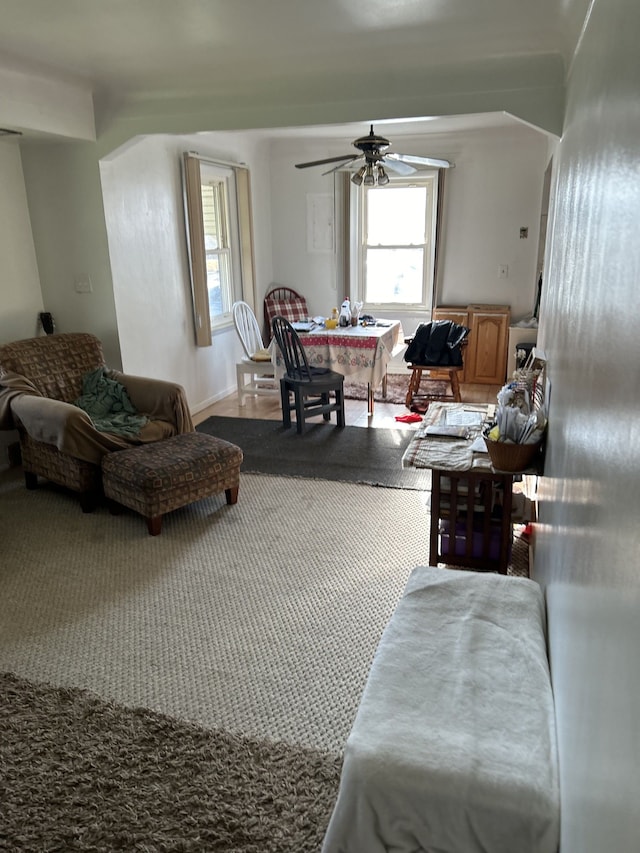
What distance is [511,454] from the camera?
87.0 inches

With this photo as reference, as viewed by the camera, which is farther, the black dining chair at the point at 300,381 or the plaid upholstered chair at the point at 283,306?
the plaid upholstered chair at the point at 283,306

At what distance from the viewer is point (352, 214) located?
6340 millimetres

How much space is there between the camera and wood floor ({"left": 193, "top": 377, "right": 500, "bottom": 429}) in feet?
16.5

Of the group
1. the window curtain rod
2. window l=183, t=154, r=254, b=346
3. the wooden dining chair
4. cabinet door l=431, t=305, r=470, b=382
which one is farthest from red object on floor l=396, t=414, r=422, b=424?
the window curtain rod

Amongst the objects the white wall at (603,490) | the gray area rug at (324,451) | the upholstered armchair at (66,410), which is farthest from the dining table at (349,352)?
the white wall at (603,490)

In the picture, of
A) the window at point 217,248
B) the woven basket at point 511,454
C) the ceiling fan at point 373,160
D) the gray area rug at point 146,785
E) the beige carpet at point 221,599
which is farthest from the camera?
the window at point 217,248

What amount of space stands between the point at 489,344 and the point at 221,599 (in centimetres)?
424

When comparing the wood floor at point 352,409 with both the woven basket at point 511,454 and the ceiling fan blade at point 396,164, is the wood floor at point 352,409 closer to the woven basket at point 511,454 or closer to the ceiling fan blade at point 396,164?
the ceiling fan blade at point 396,164

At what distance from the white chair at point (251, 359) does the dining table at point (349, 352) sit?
0.34 m

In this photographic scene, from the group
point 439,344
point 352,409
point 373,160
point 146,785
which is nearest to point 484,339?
point 439,344

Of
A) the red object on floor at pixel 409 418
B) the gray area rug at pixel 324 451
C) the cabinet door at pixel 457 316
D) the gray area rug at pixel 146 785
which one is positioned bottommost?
the gray area rug at pixel 146 785

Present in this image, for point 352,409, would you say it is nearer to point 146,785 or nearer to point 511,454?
point 511,454

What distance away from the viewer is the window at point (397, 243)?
20.4ft

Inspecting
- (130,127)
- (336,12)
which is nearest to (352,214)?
→ (130,127)
